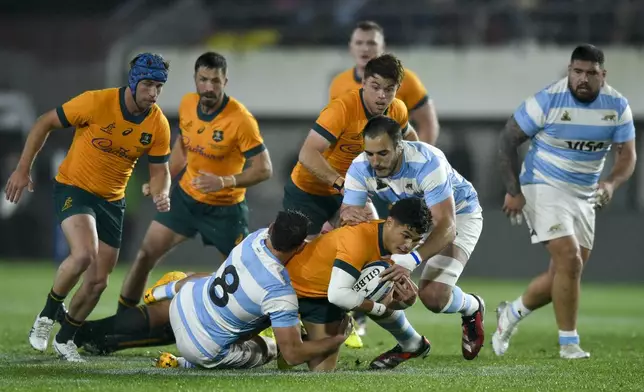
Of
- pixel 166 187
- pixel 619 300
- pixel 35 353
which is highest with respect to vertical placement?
pixel 166 187

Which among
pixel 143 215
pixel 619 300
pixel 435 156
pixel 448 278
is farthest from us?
pixel 143 215

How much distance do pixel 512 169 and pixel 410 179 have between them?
69.3 inches

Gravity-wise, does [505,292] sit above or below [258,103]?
below

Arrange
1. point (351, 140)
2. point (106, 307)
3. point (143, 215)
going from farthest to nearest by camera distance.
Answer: point (143, 215) → point (106, 307) → point (351, 140)

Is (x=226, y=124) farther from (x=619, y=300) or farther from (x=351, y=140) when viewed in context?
(x=619, y=300)

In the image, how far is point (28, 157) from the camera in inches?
348

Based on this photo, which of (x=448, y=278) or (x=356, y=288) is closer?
(x=356, y=288)

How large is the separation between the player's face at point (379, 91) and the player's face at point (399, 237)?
1.40 meters

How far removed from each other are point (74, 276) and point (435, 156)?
281 centimetres

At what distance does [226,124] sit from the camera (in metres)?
10.0

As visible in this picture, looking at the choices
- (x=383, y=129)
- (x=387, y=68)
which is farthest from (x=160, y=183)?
(x=383, y=129)

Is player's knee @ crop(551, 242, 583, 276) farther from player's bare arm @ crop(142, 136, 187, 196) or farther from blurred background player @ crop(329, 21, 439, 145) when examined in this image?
player's bare arm @ crop(142, 136, 187, 196)

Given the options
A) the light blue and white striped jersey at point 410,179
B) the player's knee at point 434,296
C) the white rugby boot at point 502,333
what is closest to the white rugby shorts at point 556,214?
the white rugby boot at point 502,333

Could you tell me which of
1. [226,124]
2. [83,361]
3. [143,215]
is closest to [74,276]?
[83,361]
